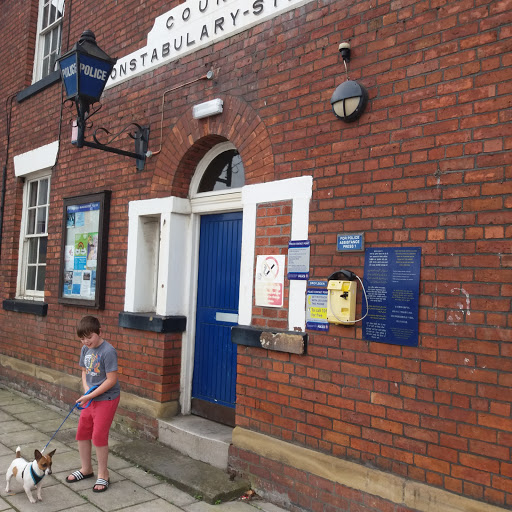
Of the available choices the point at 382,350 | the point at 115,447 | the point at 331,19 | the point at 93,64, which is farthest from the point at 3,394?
the point at 331,19

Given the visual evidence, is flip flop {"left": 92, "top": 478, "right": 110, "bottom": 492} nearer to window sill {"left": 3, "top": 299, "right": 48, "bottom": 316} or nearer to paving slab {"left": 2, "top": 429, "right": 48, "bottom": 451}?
paving slab {"left": 2, "top": 429, "right": 48, "bottom": 451}

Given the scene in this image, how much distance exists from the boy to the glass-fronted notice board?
188 centimetres

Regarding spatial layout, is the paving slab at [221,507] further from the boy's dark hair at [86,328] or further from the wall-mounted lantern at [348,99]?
the wall-mounted lantern at [348,99]

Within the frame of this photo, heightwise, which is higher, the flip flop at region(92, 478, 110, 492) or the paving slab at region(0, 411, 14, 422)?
the flip flop at region(92, 478, 110, 492)

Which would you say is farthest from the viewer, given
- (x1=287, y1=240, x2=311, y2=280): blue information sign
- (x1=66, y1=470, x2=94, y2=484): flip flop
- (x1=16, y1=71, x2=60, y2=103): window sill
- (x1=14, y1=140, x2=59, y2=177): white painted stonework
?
(x1=16, y1=71, x2=60, y2=103): window sill

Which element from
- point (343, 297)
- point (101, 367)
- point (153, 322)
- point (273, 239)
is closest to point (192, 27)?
point (273, 239)

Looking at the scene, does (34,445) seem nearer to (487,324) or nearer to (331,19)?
(487,324)

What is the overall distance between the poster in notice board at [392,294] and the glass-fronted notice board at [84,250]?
352 centimetres

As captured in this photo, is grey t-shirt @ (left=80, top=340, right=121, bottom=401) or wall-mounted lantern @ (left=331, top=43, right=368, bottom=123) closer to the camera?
wall-mounted lantern @ (left=331, top=43, right=368, bottom=123)

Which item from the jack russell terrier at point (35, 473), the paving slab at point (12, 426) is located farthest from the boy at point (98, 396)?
the paving slab at point (12, 426)

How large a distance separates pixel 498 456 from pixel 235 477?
83.7 inches

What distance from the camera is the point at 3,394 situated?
7.21 meters

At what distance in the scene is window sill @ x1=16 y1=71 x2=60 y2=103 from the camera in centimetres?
715

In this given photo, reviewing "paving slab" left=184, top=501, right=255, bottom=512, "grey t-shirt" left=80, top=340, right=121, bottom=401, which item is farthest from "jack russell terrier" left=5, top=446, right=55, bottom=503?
"paving slab" left=184, top=501, right=255, bottom=512
